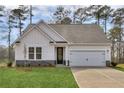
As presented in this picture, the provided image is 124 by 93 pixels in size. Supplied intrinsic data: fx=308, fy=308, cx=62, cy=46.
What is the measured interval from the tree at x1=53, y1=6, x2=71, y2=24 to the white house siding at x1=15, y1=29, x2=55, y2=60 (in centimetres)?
1825

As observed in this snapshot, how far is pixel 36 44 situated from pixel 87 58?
542cm

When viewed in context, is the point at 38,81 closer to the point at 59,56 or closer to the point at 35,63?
the point at 35,63

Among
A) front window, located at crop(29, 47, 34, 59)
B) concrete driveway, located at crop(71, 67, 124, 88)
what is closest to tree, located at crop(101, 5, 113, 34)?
front window, located at crop(29, 47, 34, 59)

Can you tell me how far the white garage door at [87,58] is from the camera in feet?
103

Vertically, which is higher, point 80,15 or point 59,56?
point 80,15

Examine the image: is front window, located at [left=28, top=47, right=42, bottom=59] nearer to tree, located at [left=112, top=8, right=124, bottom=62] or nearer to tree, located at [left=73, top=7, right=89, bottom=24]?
tree, located at [left=73, top=7, right=89, bottom=24]

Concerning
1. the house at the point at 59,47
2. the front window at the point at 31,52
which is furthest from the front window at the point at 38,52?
the front window at the point at 31,52

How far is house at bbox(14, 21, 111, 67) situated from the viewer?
30.2 meters

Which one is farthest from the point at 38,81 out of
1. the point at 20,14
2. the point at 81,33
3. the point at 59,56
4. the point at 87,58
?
the point at 20,14

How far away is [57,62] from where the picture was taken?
31.5 m

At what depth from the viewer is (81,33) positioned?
33000mm

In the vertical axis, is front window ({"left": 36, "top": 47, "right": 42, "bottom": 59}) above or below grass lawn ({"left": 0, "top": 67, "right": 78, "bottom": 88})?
above
